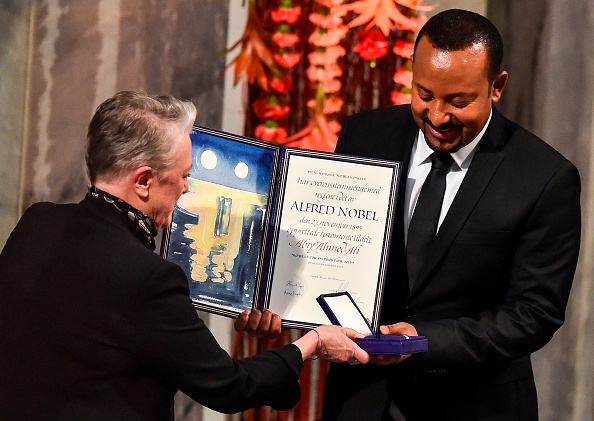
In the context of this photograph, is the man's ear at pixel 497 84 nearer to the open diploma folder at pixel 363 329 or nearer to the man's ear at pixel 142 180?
the open diploma folder at pixel 363 329

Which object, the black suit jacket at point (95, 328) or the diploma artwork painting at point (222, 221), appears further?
the diploma artwork painting at point (222, 221)

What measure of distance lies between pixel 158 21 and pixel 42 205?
66.0 inches

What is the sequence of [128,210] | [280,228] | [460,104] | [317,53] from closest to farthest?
1. [128,210]
2. [460,104]
3. [280,228]
4. [317,53]

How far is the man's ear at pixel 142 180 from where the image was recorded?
1.98 meters

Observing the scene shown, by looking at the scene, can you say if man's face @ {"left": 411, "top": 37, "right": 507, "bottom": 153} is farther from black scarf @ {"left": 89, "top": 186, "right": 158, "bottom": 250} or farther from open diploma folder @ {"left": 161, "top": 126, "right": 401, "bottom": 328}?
black scarf @ {"left": 89, "top": 186, "right": 158, "bottom": 250}

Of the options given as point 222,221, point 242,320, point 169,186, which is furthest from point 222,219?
point 169,186

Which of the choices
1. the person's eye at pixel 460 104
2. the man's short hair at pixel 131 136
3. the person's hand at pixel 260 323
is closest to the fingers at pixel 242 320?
the person's hand at pixel 260 323

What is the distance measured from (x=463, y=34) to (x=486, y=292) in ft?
2.09

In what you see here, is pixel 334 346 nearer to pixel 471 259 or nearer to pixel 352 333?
pixel 352 333

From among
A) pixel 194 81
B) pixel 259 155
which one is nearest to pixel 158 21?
pixel 194 81

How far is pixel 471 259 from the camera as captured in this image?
2312 mm

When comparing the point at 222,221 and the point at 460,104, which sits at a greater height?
the point at 460,104

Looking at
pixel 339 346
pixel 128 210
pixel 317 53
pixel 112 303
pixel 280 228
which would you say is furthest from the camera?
pixel 317 53

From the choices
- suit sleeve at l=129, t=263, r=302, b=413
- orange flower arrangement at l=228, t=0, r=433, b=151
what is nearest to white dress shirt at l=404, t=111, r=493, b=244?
suit sleeve at l=129, t=263, r=302, b=413
